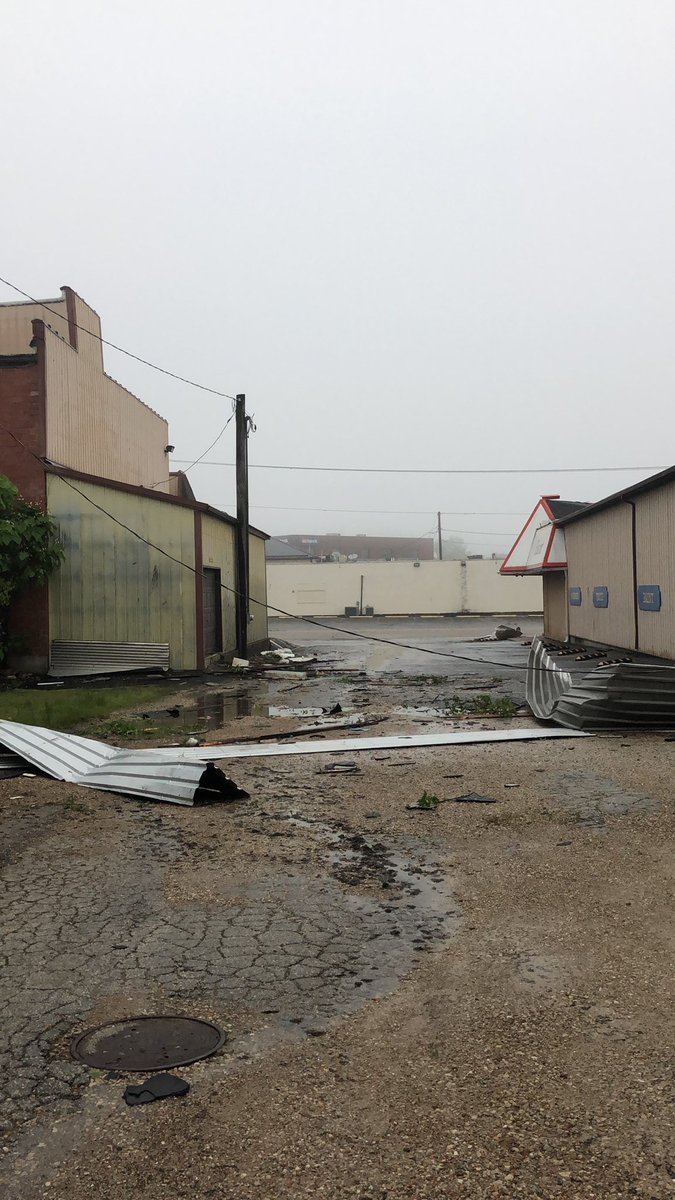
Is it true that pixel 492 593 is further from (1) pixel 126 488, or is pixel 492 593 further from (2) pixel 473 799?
(2) pixel 473 799

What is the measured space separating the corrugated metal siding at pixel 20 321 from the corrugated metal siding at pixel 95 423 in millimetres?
1071

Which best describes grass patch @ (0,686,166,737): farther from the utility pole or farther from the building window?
the building window

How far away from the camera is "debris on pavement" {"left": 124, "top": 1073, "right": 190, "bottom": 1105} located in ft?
9.96

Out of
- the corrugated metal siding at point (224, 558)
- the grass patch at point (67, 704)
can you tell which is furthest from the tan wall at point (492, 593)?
the grass patch at point (67, 704)

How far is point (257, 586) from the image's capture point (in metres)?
27.8

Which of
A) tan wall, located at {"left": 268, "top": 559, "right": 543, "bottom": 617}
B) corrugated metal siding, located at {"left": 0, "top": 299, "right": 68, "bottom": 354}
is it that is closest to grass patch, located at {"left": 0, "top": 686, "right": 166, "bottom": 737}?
corrugated metal siding, located at {"left": 0, "top": 299, "right": 68, "bottom": 354}

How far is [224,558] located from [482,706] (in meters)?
11.3

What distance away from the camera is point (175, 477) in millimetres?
33344

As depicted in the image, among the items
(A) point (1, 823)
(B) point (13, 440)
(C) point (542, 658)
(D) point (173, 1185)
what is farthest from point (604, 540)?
(D) point (173, 1185)

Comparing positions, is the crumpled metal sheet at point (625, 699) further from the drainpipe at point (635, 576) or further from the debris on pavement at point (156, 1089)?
the debris on pavement at point (156, 1089)

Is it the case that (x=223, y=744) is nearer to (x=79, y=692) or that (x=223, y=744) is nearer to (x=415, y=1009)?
(x=79, y=692)

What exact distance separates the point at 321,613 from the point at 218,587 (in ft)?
104

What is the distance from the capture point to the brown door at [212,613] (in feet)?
69.3

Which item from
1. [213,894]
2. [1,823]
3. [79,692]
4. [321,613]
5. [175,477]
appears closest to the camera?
→ [213,894]
